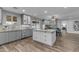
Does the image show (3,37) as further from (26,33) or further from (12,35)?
(26,33)

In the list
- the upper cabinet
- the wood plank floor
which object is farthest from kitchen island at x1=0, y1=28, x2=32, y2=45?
the upper cabinet

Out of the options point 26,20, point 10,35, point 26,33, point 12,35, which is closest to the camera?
point 10,35

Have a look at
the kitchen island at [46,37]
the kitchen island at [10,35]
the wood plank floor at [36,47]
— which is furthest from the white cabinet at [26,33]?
the wood plank floor at [36,47]

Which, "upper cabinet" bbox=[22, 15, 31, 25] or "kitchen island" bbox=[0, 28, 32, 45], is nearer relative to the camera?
"kitchen island" bbox=[0, 28, 32, 45]

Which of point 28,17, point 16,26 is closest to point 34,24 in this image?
point 28,17

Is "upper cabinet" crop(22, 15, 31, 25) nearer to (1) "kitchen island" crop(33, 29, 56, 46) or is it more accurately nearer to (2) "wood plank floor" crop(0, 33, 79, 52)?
(1) "kitchen island" crop(33, 29, 56, 46)

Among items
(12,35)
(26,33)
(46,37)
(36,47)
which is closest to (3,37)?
(12,35)

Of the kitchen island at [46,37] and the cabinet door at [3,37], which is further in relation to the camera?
the cabinet door at [3,37]

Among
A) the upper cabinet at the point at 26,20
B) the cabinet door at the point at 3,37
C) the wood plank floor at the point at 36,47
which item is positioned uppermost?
the upper cabinet at the point at 26,20

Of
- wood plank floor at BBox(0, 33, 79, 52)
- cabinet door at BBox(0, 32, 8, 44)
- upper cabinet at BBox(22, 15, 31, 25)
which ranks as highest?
upper cabinet at BBox(22, 15, 31, 25)

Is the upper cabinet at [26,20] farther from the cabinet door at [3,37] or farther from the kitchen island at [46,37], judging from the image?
the cabinet door at [3,37]

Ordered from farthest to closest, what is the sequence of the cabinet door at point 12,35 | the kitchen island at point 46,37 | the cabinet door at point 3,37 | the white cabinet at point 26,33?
the white cabinet at point 26,33 → the cabinet door at point 12,35 → the cabinet door at point 3,37 → the kitchen island at point 46,37

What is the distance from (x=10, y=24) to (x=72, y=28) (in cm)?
933
